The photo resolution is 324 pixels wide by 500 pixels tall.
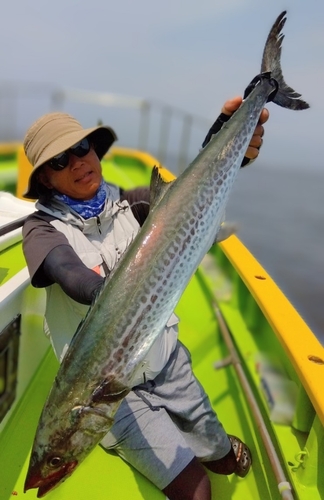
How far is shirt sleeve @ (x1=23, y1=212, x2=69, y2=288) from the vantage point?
1.95 metres

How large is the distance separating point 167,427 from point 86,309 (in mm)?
692

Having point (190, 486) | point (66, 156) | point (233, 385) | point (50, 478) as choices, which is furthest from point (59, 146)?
point (233, 385)

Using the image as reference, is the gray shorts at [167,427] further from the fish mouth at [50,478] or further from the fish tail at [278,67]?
the fish tail at [278,67]

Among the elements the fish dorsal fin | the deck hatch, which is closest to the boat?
the deck hatch

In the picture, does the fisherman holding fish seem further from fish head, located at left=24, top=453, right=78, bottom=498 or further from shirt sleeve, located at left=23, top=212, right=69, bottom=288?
fish head, located at left=24, top=453, right=78, bottom=498

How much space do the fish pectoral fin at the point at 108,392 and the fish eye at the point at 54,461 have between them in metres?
0.29

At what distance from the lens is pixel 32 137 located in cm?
229

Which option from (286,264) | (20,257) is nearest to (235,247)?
(20,257)

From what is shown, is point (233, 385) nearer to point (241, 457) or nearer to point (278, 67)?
point (241, 457)

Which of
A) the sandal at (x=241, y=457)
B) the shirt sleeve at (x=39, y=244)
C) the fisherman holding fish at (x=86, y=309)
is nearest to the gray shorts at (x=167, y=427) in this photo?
the fisherman holding fish at (x=86, y=309)

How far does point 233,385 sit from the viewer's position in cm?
304

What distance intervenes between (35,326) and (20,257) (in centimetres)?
46

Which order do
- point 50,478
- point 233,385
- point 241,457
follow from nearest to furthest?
point 50,478, point 241,457, point 233,385

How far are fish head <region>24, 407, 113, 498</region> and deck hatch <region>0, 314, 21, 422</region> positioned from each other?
76cm
